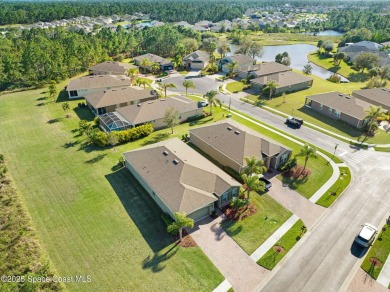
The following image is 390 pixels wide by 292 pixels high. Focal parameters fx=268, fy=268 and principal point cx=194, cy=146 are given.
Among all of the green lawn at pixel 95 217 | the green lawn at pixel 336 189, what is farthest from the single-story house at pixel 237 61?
the green lawn at pixel 336 189

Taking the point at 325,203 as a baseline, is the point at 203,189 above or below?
above

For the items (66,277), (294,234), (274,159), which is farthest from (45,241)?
(274,159)

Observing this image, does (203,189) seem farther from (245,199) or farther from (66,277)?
(66,277)

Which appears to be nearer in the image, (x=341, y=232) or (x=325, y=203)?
(x=341, y=232)

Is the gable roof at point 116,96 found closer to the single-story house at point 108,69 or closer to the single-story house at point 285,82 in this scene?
the single-story house at point 108,69

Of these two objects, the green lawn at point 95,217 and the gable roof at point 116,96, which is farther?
the gable roof at point 116,96

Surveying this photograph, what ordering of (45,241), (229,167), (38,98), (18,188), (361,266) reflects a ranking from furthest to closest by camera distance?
(38,98), (229,167), (18,188), (45,241), (361,266)
